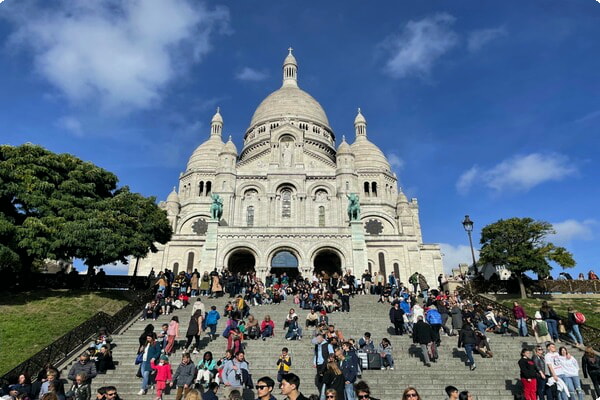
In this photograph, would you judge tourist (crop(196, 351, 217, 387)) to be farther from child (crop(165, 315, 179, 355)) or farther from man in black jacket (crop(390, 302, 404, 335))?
man in black jacket (crop(390, 302, 404, 335))

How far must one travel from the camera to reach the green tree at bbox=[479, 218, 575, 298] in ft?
88.3

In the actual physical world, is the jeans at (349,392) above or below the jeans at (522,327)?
below

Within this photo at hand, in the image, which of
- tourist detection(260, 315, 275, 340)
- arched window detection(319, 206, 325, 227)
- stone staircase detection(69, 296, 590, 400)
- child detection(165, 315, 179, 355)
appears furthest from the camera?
arched window detection(319, 206, 325, 227)

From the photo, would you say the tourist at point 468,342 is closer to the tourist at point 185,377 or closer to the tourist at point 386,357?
the tourist at point 386,357

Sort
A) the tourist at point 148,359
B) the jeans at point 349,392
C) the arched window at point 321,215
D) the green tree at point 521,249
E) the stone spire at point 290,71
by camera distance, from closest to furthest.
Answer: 1. the jeans at point 349,392
2. the tourist at point 148,359
3. the green tree at point 521,249
4. the arched window at point 321,215
5. the stone spire at point 290,71

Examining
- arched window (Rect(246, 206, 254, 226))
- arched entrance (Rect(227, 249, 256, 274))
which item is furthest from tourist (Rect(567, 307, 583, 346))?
arched window (Rect(246, 206, 254, 226))

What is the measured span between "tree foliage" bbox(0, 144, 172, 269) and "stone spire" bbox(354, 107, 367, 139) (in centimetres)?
3682

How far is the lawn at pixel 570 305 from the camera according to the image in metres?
22.0

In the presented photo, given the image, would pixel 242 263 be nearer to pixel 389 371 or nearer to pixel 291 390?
pixel 389 371

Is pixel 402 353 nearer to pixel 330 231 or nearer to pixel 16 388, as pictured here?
pixel 16 388

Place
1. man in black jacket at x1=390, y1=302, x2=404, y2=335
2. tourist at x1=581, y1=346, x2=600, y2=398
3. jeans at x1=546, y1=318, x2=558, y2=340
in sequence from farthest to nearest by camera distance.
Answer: man in black jacket at x1=390, y1=302, x2=404, y2=335
jeans at x1=546, y1=318, x2=558, y2=340
tourist at x1=581, y1=346, x2=600, y2=398

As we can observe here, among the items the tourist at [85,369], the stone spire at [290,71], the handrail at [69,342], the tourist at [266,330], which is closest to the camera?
the tourist at [85,369]

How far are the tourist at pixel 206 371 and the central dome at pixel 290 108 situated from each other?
4554cm

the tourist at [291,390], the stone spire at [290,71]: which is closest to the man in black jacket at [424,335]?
the tourist at [291,390]
